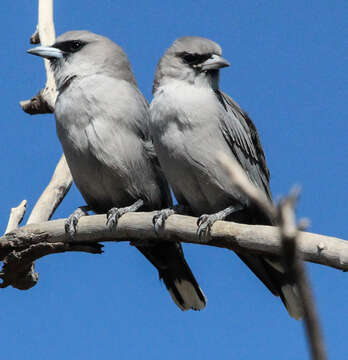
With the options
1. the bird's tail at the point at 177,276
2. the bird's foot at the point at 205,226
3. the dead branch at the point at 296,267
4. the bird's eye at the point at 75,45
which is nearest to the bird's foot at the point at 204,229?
the bird's foot at the point at 205,226

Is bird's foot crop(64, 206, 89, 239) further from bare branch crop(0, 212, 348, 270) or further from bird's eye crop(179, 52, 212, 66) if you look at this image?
bird's eye crop(179, 52, 212, 66)

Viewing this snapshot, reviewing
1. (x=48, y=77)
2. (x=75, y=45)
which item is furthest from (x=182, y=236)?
(x=48, y=77)

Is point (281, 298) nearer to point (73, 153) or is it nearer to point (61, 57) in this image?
point (73, 153)

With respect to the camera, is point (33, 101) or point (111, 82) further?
point (33, 101)

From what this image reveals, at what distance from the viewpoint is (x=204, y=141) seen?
6055 mm

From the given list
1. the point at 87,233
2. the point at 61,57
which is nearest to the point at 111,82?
the point at 61,57

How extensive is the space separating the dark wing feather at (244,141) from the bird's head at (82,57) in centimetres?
133

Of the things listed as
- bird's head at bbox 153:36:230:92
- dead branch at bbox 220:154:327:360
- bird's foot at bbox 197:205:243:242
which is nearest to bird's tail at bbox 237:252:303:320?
bird's foot at bbox 197:205:243:242

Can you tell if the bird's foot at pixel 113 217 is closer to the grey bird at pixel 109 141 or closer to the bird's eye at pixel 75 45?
the grey bird at pixel 109 141

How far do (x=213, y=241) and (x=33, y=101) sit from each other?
4.26m

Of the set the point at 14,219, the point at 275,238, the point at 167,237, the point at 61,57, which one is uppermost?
the point at 61,57

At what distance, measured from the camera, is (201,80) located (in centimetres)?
637

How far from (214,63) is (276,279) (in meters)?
2.24

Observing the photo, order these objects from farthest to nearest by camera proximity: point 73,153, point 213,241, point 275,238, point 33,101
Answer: point 33,101, point 73,153, point 213,241, point 275,238
